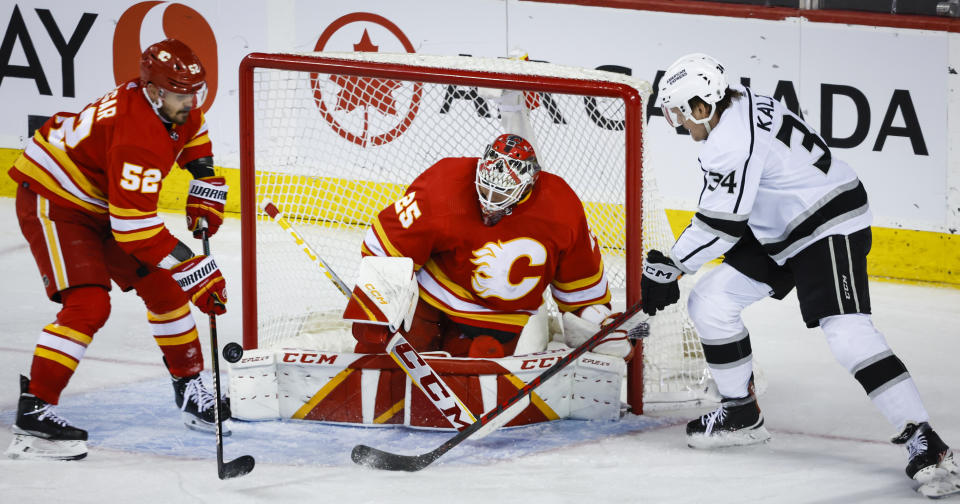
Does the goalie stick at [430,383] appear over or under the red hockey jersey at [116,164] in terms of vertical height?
under

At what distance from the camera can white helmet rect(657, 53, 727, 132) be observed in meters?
2.89

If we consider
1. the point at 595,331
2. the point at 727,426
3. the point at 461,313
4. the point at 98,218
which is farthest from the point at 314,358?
the point at 727,426

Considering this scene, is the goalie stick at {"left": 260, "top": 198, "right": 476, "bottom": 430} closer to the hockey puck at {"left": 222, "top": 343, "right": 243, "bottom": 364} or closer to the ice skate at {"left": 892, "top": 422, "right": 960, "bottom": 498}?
the hockey puck at {"left": 222, "top": 343, "right": 243, "bottom": 364}

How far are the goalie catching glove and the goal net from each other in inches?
3.8

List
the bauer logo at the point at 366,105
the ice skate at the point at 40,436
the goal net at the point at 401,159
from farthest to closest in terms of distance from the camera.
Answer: the bauer logo at the point at 366,105 → the goal net at the point at 401,159 → the ice skate at the point at 40,436

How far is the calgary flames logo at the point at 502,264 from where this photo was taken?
3299 mm

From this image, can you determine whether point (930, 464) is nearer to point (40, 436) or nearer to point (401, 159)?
point (40, 436)

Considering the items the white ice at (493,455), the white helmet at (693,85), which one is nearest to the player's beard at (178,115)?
the white ice at (493,455)

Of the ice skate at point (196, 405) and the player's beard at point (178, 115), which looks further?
the ice skate at point (196, 405)

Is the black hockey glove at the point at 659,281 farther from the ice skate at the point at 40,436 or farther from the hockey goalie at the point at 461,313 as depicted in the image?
the ice skate at the point at 40,436

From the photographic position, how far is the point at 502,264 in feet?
10.9

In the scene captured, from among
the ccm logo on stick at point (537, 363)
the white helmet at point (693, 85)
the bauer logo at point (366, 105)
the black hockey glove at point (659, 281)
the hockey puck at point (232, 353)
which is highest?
the bauer logo at point (366, 105)

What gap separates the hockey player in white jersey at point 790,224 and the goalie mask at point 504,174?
1.33 feet

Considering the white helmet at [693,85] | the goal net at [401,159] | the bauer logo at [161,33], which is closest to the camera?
the white helmet at [693,85]
